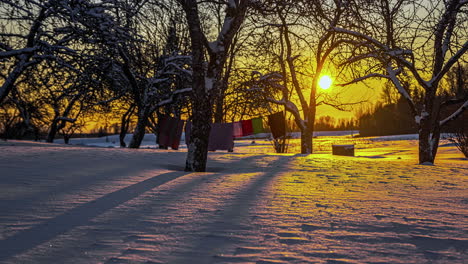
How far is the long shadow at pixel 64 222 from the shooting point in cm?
263

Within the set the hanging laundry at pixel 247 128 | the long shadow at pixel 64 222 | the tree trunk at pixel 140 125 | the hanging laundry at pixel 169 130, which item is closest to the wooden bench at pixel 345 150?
the hanging laundry at pixel 247 128

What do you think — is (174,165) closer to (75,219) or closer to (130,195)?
(130,195)

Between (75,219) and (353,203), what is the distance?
300 cm

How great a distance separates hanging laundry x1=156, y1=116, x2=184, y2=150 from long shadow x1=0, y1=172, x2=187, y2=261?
371 inches

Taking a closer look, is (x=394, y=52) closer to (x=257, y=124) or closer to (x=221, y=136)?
(x=257, y=124)

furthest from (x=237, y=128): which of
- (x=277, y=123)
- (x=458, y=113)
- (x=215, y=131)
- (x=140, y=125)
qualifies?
(x=458, y=113)

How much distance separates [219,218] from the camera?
3479 mm

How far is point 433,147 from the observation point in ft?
33.9

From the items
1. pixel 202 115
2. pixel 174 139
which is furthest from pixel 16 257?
pixel 174 139

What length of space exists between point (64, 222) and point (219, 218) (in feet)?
4.58

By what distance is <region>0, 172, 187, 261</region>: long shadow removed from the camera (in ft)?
8.63

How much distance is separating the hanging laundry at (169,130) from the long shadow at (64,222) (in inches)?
371

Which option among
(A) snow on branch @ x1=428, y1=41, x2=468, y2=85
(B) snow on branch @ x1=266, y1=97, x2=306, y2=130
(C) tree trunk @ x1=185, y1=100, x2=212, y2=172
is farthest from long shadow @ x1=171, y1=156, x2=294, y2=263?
(B) snow on branch @ x1=266, y1=97, x2=306, y2=130

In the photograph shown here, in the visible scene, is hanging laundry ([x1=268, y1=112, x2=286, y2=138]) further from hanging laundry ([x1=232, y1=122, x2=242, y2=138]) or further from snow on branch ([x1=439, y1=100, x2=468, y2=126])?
snow on branch ([x1=439, y1=100, x2=468, y2=126])
